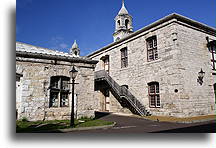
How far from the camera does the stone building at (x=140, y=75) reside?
680 centimetres

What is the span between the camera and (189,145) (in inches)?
158

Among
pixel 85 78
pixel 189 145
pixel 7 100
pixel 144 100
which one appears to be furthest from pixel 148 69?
pixel 7 100

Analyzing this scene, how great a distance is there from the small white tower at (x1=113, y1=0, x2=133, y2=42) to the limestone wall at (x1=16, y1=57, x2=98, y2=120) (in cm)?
1753

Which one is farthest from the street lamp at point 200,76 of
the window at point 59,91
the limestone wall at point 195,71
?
the window at point 59,91

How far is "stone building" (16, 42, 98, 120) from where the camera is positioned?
6.52 meters

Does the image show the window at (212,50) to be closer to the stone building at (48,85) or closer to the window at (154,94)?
the window at (154,94)

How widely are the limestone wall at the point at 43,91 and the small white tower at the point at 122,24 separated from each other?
1753 cm

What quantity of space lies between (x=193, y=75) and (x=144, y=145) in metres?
6.57

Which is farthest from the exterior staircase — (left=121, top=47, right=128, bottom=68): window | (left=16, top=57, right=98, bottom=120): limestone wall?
(left=16, top=57, right=98, bottom=120): limestone wall

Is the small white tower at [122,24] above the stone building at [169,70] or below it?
above

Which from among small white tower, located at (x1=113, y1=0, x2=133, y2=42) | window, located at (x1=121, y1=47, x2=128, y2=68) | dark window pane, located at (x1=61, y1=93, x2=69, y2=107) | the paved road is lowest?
the paved road

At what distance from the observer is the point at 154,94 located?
10.1m

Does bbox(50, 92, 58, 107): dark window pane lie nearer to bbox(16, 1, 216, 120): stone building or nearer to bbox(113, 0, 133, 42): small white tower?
bbox(16, 1, 216, 120): stone building

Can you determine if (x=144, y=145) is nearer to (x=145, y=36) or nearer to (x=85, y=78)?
(x=85, y=78)
